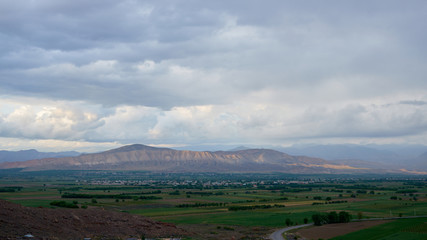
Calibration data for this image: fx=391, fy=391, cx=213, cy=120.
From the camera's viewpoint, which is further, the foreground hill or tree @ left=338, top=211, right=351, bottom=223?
tree @ left=338, top=211, right=351, bottom=223

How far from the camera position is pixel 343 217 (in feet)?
284

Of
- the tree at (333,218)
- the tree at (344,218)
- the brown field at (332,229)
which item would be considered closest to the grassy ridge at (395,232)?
the brown field at (332,229)

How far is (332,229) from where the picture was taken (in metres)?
77.4

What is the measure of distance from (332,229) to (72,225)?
49.3 metres

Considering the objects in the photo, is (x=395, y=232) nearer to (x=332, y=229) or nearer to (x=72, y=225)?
(x=332, y=229)

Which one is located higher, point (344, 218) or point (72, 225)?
point (72, 225)

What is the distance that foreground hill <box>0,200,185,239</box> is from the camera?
155 ft

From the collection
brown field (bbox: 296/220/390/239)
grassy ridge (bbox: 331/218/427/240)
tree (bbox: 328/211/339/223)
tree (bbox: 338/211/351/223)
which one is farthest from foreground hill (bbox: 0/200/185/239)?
tree (bbox: 338/211/351/223)

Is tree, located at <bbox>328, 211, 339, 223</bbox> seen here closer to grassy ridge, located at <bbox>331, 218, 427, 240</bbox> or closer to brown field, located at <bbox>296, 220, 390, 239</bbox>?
brown field, located at <bbox>296, 220, 390, 239</bbox>

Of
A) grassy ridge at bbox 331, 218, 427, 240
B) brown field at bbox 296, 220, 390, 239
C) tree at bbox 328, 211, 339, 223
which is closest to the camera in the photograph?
grassy ridge at bbox 331, 218, 427, 240

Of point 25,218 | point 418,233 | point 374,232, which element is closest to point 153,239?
point 25,218

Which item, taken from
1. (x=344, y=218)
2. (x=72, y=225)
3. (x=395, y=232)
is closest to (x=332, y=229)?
(x=344, y=218)

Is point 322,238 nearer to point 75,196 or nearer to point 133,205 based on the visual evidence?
point 133,205

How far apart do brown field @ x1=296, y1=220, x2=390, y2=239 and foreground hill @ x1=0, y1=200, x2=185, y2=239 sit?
24.1m
